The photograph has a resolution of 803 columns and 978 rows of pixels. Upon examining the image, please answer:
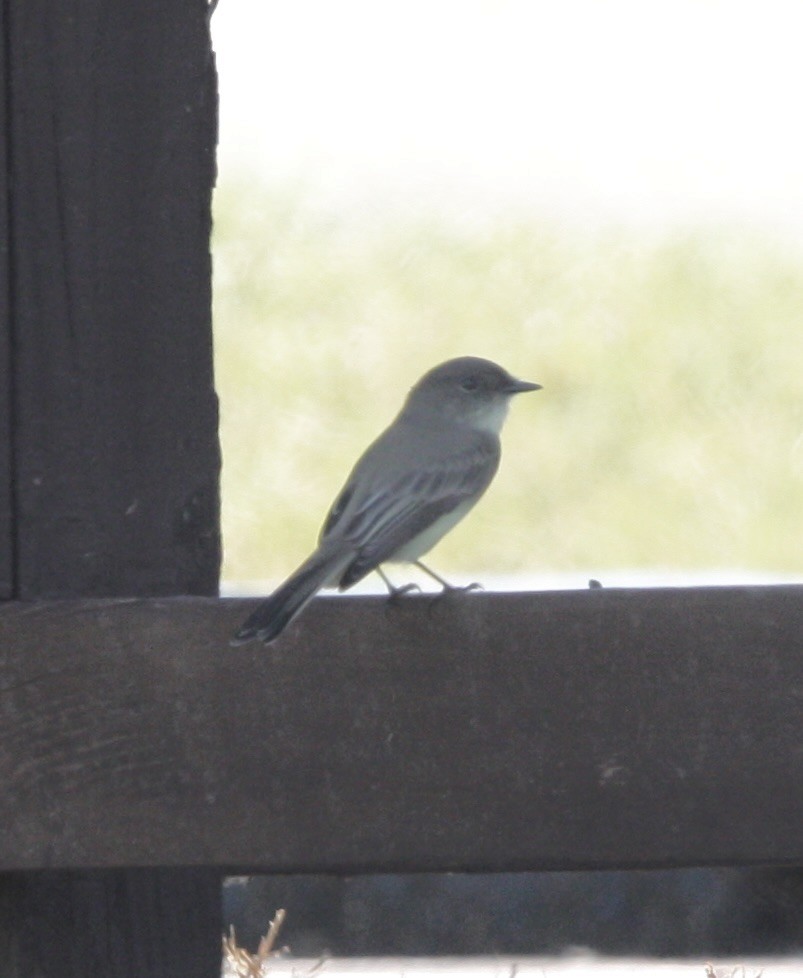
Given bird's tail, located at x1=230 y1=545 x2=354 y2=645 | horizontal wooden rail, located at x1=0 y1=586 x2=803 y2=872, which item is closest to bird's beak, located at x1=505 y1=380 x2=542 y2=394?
bird's tail, located at x1=230 y1=545 x2=354 y2=645

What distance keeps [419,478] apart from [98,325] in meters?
1.74

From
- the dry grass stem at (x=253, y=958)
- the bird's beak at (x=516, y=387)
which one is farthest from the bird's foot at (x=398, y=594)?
the bird's beak at (x=516, y=387)

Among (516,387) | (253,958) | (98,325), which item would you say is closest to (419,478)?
(516,387)

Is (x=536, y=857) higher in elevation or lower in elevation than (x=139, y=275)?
lower

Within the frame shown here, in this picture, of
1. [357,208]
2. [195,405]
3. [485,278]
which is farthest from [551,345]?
[195,405]

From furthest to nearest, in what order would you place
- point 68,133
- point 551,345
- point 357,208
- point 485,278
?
point 357,208 → point 485,278 → point 551,345 → point 68,133

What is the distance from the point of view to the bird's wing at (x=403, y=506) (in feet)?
10.9

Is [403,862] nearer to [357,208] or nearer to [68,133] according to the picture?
[68,133]

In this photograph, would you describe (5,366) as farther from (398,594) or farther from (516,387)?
(516,387)

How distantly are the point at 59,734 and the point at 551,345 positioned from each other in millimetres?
7104

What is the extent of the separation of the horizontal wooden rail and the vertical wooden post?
0.18m

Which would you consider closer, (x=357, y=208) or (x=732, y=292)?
(x=732, y=292)

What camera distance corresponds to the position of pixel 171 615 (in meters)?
1.97

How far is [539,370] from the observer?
28.8 ft
